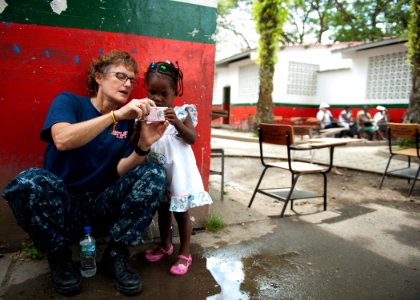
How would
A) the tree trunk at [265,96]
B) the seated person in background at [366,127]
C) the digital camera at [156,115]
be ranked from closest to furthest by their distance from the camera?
the digital camera at [156,115] < the seated person in background at [366,127] < the tree trunk at [265,96]

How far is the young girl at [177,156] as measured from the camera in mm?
2176

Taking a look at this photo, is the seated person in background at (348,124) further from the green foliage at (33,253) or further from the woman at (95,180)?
the green foliage at (33,253)

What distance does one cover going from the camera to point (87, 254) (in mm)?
2072

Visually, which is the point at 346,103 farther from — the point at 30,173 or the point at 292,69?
the point at 30,173

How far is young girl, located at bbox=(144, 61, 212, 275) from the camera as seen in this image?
85.7 inches

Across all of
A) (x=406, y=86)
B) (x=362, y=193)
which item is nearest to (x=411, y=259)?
(x=362, y=193)

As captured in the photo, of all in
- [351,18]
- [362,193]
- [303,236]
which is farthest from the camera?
[351,18]

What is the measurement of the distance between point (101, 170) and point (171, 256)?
0.86 m

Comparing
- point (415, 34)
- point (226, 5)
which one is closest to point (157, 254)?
point (415, 34)

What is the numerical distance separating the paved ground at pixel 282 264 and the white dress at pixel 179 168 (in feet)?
1.64

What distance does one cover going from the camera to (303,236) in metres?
2.95

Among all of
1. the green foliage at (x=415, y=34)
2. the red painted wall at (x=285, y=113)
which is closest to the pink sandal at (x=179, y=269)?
the green foliage at (x=415, y=34)

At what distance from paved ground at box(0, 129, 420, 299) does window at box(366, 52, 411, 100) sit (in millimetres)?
11598

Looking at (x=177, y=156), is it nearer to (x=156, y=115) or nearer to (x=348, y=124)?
(x=156, y=115)
